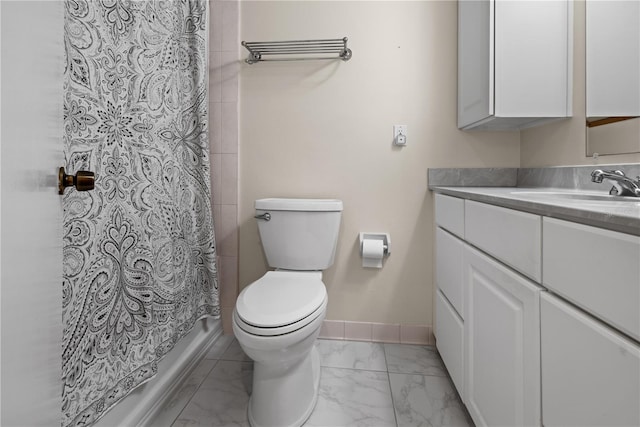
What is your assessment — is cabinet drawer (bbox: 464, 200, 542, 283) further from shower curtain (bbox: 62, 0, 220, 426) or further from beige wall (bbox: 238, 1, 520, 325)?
shower curtain (bbox: 62, 0, 220, 426)

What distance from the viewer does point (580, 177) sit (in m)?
1.30

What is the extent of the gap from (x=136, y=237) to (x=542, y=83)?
1.69m

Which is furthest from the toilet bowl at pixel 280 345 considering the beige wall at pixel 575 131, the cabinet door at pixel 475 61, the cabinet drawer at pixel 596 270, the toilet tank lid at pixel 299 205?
the beige wall at pixel 575 131

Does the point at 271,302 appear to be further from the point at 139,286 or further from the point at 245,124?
the point at 245,124

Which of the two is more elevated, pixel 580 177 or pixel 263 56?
pixel 263 56

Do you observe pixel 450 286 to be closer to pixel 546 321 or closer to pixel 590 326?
pixel 546 321

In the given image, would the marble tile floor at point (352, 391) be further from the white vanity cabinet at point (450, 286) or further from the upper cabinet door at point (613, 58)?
the upper cabinet door at point (613, 58)

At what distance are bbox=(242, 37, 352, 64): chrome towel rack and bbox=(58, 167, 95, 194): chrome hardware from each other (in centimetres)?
139

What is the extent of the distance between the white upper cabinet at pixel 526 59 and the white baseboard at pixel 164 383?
1.69 meters

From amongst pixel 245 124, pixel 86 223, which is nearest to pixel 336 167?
pixel 245 124

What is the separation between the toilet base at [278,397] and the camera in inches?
46.8

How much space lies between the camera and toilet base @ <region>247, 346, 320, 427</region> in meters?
1.19

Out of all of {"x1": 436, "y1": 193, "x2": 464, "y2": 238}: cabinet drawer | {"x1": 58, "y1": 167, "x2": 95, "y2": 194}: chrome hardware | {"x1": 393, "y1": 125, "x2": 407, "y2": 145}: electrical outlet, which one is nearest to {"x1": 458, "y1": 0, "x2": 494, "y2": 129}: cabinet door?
{"x1": 393, "y1": 125, "x2": 407, "y2": 145}: electrical outlet

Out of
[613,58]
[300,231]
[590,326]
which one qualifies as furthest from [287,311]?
[613,58]
